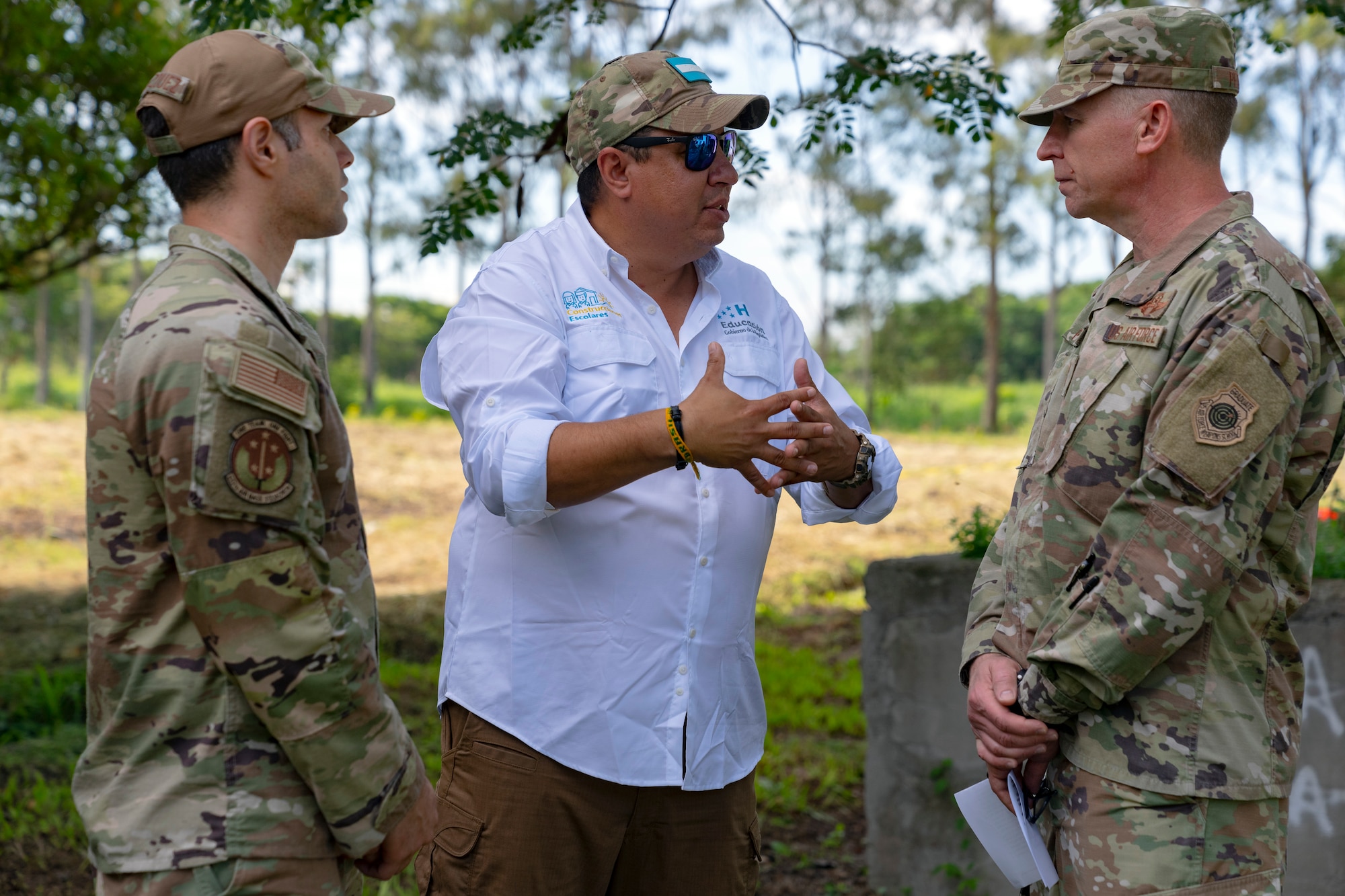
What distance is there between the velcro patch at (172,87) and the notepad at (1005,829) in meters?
1.80

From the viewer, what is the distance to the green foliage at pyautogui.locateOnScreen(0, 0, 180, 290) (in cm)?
550

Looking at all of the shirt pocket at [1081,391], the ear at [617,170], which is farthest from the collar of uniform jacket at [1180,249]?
the ear at [617,170]

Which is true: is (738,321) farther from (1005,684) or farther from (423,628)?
(423,628)

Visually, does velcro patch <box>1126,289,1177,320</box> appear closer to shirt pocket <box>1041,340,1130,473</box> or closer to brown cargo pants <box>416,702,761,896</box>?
shirt pocket <box>1041,340,1130,473</box>

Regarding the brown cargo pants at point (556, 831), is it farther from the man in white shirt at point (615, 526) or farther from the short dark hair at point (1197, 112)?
the short dark hair at point (1197, 112)

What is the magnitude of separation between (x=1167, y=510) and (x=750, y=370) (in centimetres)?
99

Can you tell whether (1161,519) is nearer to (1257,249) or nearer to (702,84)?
(1257,249)

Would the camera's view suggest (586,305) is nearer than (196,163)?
No

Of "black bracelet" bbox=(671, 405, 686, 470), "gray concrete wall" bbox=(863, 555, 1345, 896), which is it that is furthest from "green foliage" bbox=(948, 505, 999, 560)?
"black bracelet" bbox=(671, 405, 686, 470)

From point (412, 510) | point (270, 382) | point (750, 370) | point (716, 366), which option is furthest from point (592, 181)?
point (412, 510)

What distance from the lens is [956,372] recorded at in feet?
106

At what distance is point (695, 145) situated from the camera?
2410 millimetres

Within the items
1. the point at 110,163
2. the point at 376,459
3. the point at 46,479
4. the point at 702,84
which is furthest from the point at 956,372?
the point at 702,84

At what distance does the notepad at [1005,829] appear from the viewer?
208 centimetres
